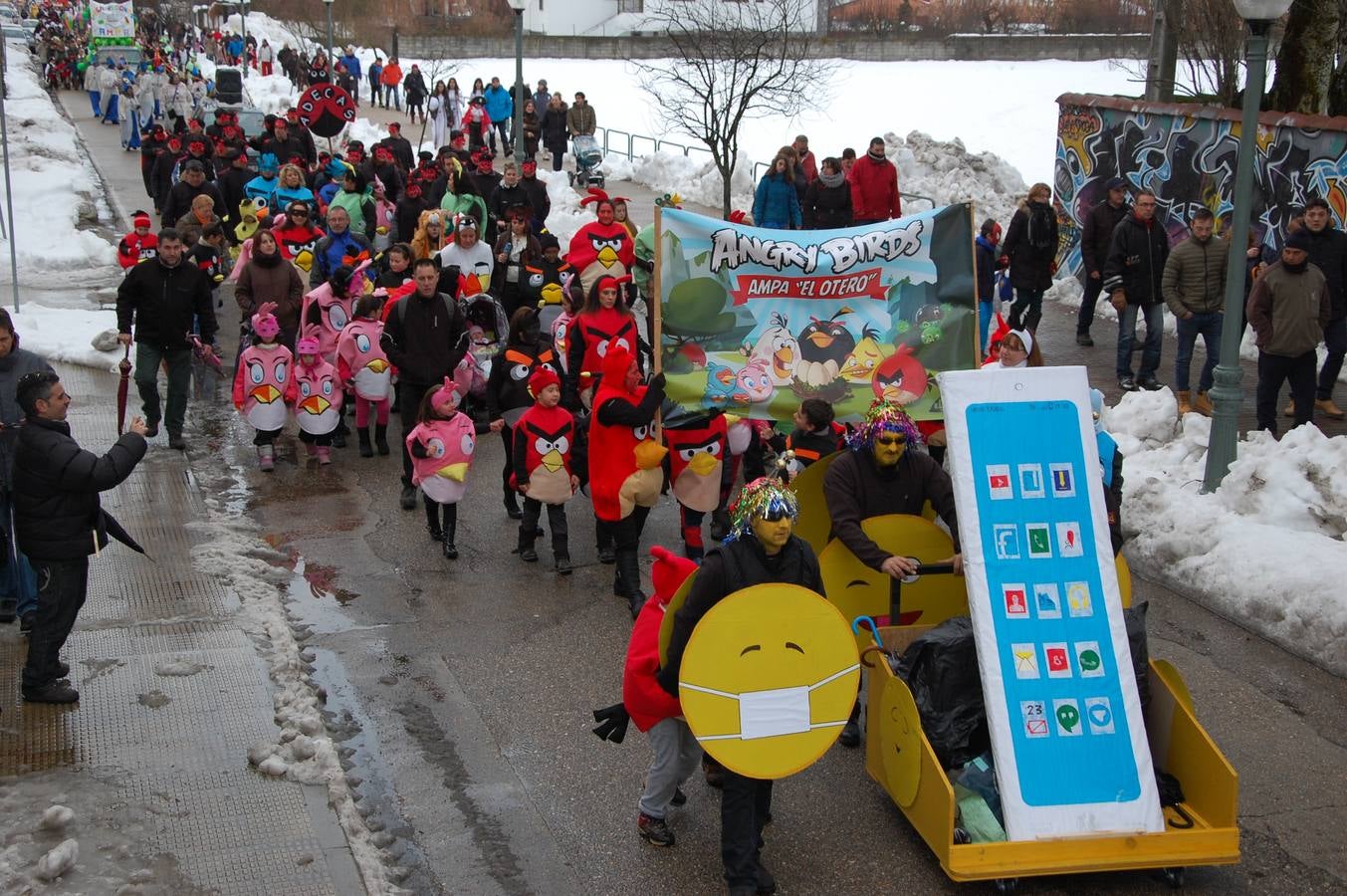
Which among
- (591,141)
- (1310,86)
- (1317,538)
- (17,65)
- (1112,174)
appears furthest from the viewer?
(17,65)

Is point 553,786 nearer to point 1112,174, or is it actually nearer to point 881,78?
point 1112,174

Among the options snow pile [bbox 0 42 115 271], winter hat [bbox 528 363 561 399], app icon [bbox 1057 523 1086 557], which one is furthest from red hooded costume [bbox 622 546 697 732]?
snow pile [bbox 0 42 115 271]

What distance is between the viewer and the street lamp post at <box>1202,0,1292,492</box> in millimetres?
10219

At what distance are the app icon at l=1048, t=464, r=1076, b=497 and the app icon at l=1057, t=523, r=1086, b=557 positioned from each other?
14cm

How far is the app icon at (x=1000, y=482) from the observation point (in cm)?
635

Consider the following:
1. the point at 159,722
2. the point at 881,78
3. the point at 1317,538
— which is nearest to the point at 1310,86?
the point at 1317,538

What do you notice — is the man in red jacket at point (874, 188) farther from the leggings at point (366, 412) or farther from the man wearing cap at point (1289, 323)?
the leggings at point (366, 412)

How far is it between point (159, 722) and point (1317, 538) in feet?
23.1

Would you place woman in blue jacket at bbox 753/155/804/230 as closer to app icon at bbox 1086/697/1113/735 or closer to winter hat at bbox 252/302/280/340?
winter hat at bbox 252/302/280/340

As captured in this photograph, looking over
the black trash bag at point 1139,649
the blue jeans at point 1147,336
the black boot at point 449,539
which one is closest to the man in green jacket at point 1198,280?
the blue jeans at point 1147,336

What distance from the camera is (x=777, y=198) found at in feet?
57.9

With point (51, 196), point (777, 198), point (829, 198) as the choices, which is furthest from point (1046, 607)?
point (51, 196)

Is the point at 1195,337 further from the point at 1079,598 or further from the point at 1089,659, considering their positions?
the point at 1089,659

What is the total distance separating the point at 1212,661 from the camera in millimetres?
8391
